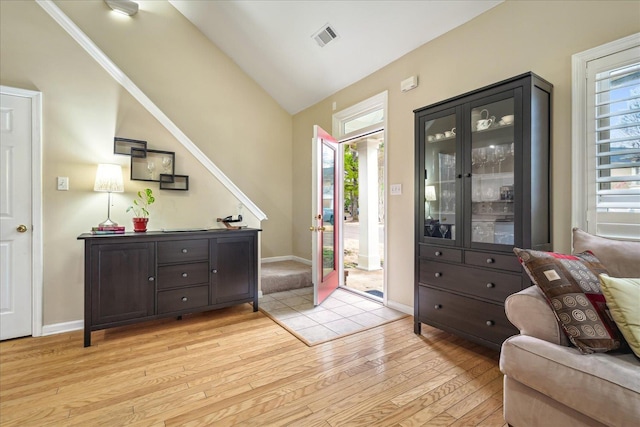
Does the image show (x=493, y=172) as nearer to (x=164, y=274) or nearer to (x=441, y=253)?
(x=441, y=253)

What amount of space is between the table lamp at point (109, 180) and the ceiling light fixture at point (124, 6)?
254 centimetres

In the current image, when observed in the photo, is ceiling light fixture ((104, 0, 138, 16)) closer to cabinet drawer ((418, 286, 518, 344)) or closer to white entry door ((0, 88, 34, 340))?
white entry door ((0, 88, 34, 340))

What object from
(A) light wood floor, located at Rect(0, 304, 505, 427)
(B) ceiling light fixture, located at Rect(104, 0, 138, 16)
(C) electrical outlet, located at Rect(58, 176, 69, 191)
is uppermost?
(B) ceiling light fixture, located at Rect(104, 0, 138, 16)

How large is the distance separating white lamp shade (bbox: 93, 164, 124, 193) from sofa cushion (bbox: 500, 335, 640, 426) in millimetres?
3286

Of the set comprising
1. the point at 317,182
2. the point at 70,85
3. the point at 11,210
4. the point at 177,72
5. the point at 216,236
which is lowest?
the point at 216,236

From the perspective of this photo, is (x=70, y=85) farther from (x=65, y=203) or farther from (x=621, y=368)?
(x=621, y=368)

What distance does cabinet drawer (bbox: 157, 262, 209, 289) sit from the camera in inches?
108

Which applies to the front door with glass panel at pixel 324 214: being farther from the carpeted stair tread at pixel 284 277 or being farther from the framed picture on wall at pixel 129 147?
the framed picture on wall at pixel 129 147

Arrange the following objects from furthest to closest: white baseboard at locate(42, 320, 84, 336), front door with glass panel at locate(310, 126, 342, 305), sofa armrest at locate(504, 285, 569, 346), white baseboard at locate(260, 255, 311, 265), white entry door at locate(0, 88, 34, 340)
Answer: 1. white baseboard at locate(260, 255, 311, 265)
2. front door with glass panel at locate(310, 126, 342, 305)
3. white baseboard at locate(42, 320, 84, 336)
4. white entry door at locate(0, 88, 34, 340)
5. sofa armrest at locate(504, 285, 569, 346)

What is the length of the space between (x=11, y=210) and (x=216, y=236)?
1.72 meters

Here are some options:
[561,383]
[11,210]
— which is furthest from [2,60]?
[561,383]

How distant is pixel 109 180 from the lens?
2.74 m

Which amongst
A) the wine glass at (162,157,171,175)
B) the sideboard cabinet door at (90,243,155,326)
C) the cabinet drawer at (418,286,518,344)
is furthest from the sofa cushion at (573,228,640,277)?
the wine glass at (162,157,171,175)

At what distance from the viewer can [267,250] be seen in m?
5.10
